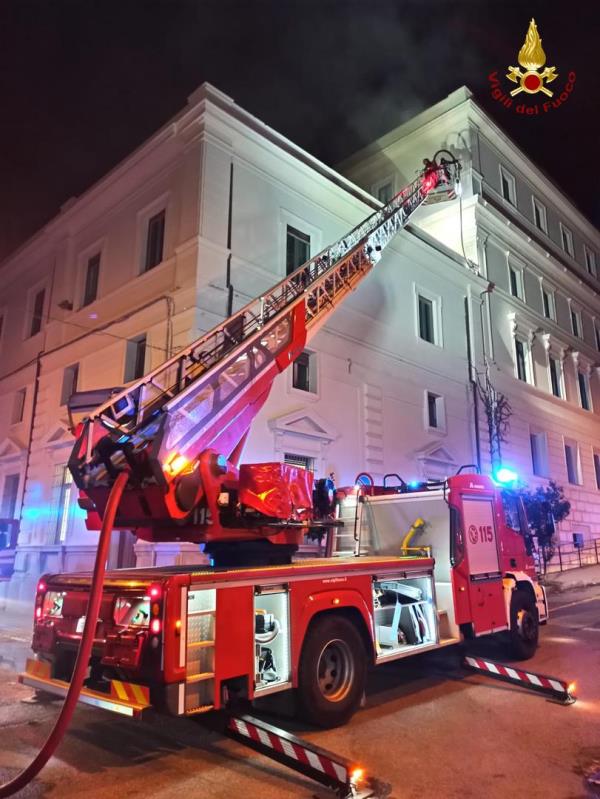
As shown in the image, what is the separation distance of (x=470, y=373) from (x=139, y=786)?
18.6 m

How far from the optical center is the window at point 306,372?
15.2 meters

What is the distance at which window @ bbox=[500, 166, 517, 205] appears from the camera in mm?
26469

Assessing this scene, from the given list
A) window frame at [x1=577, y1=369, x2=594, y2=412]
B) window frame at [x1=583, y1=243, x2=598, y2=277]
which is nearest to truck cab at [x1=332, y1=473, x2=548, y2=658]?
window frame at [x1=577, y1=369, x2=594, y2=412]

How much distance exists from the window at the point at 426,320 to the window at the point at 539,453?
7555 mm

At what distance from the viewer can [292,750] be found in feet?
13.9

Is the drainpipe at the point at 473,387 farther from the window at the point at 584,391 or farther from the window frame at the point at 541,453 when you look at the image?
the window at the point at 584,391

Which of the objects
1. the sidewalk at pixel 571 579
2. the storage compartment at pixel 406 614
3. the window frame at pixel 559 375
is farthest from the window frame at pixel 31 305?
the window frame at pixel 559 375

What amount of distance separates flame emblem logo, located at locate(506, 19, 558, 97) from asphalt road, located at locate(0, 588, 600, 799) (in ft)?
69.4

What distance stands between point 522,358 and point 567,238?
10969mm

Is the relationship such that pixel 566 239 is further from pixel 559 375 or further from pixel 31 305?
pixel 31 305

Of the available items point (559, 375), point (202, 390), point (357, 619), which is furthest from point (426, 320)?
point (357, 619)

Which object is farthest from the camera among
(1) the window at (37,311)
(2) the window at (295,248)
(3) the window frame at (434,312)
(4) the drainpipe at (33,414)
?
(3) the window frame at (434,312)

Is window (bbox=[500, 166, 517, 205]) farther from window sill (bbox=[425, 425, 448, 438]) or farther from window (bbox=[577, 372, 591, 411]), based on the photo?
window sill (bbox=[425, 425, 448, 438])

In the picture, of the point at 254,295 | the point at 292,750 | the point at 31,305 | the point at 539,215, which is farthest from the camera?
the point at 539,215
